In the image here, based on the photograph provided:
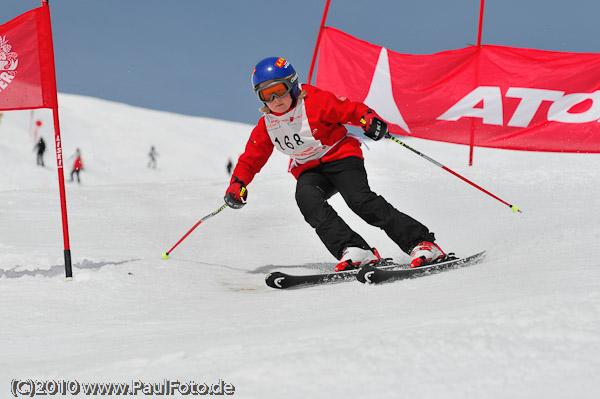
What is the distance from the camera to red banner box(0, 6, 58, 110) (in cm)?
405

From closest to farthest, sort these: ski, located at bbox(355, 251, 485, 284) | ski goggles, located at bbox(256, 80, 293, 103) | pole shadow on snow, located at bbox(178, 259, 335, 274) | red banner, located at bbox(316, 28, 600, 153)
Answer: ski, located at bbox(355, 251, 485, 284), ski goggles, located at bbox(256, 80, 293, 103), pole shadow on snow, located at bbox(178, 259, 335, 274), red banner, located at bbox(316, 28, 600, 153)

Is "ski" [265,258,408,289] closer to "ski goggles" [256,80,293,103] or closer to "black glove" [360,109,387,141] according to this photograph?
"black glove" [360,109,387,141]

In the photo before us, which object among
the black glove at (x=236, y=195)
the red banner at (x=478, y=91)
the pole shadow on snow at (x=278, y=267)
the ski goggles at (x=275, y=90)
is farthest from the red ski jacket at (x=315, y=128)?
the red banner at (x=478, y=91)

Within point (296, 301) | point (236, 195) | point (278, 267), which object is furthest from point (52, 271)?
point (296, 301)

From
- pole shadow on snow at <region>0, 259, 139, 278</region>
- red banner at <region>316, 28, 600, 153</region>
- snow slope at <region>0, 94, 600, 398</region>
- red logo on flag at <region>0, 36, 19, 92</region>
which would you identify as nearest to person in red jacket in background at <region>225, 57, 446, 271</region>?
snow slope at <region>0, 94, 600, 398</region>

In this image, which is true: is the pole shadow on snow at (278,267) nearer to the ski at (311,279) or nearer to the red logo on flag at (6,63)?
the ski at (311,279)

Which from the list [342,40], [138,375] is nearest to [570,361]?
[138,375]

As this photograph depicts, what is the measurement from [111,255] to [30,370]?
103 inches

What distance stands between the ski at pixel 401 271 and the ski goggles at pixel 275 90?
4.18ft

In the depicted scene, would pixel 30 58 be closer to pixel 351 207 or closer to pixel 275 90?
pixel 275 90

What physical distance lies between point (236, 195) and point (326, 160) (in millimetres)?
682

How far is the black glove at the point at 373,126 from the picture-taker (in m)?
3.86

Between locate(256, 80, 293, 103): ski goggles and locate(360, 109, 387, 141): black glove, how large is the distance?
1.80 ft

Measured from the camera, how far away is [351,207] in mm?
3881
